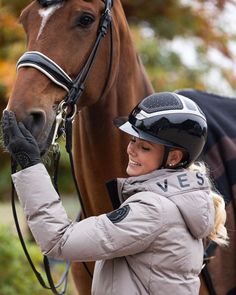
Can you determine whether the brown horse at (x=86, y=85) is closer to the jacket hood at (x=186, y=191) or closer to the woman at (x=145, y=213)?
the woman at (x=145, y=213)

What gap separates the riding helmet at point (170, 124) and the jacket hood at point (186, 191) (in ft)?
0.36

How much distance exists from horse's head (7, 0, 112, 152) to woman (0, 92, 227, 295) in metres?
0.24

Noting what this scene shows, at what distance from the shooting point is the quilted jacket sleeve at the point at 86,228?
266 cm

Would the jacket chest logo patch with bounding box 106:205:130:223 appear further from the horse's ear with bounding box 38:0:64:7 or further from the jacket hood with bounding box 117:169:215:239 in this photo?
the horse's ear with bounding box 38:0:64:7

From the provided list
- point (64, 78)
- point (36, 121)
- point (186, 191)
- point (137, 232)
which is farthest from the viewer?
point (64, 78)

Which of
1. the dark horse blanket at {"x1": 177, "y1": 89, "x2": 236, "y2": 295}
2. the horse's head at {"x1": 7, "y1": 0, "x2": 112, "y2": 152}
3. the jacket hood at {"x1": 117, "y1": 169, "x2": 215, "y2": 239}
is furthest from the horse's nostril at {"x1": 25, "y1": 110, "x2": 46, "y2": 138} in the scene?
the dark horse blanket at {"x1": 177, "y1": 89, "x2": 236, "y2": 295}

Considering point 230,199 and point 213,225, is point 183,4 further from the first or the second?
point 213,225

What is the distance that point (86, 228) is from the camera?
268 cm

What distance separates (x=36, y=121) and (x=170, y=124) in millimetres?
622

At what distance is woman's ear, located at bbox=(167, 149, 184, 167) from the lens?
9.51 feet

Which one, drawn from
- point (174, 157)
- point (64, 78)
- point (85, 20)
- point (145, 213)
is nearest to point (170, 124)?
point (174, 157)

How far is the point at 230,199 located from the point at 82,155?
82 centimetres

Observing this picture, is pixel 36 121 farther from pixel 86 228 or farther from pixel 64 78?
pixel 86 228

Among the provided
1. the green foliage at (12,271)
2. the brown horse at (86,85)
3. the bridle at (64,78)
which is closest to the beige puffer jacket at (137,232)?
the brown horse at (86,85)
